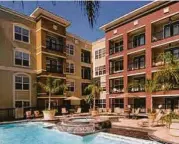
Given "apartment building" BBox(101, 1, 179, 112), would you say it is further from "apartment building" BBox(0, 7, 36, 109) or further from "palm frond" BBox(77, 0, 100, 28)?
"palm frond" BBox(77, 0, 100, 28)

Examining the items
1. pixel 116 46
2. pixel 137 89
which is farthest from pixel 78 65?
pixel 137 89

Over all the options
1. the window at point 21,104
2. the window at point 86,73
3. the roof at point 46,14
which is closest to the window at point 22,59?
the window at point 21,104

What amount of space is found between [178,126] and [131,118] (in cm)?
1114

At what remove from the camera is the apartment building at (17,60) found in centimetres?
2525

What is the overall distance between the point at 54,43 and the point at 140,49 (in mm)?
11710

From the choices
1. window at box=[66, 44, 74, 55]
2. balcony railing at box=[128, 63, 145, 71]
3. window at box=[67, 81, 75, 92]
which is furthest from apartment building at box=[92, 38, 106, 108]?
balcony railing at box=[128, 63, 145, 71]

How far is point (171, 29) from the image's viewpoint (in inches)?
1042

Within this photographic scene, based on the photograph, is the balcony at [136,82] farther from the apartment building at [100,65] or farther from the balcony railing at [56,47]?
the balcony railing at [56,47]

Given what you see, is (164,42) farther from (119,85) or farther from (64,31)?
(64,31)

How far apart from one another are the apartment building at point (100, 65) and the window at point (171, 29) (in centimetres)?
1199

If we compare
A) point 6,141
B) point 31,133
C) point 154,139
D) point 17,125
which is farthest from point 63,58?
point 154,139

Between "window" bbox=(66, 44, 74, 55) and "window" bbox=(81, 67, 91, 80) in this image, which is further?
"window" bbox=(81, 67, 91, 80)

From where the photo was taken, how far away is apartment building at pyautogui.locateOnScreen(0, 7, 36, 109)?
2525cm

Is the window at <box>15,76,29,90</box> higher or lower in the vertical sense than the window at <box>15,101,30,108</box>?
higher
